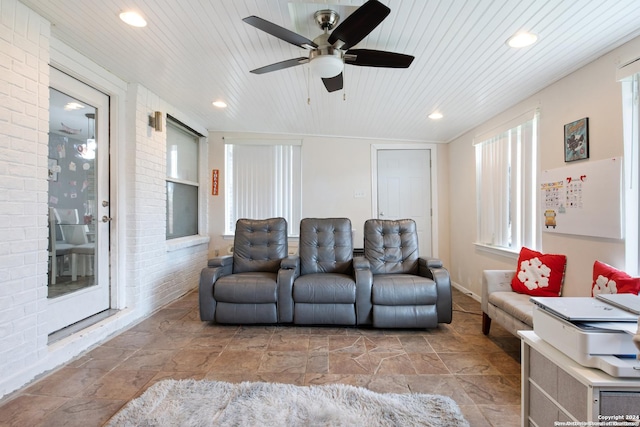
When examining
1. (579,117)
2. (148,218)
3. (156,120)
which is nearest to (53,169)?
(148,218)

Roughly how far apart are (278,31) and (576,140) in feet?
7.89

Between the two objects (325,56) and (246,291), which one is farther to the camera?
(246,291)

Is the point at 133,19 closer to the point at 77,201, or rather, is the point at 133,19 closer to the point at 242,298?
the point at 77,201

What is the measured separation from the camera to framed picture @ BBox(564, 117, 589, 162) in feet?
7.07

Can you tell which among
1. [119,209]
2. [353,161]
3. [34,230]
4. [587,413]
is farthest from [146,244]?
[587,413]

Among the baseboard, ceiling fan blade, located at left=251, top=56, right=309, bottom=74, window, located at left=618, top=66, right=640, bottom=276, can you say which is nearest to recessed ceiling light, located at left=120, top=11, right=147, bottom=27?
ceiling fan blade, located at left=251, top=56, right=309, bottom=74

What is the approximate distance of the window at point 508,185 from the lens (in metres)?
2.80

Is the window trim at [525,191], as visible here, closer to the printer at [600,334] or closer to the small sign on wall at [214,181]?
the printer at [600,334]

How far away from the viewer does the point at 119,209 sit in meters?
2.77

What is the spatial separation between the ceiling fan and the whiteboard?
5.32 ft

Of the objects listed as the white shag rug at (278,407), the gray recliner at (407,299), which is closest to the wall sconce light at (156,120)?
the white shag rug at (278,407)

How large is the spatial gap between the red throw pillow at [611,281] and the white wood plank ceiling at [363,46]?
1530mm

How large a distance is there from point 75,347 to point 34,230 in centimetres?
95

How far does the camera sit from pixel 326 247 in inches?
128
